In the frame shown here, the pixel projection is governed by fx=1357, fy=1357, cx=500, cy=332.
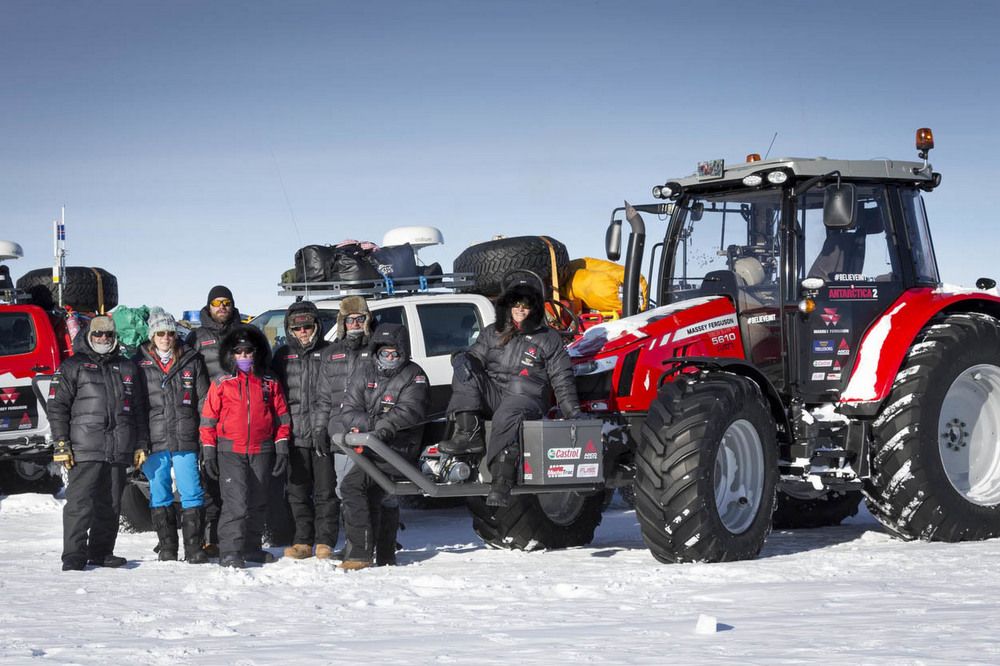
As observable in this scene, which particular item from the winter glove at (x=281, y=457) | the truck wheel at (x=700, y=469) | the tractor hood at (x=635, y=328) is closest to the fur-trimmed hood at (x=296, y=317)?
the winter glove at (x=281, y=457)

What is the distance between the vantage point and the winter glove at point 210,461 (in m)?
8.66

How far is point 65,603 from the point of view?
7.07 metres

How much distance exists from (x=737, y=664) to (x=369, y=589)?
2760 mm

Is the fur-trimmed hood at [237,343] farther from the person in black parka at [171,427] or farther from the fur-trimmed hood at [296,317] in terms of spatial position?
the fur-trimmed hood at [296,317]

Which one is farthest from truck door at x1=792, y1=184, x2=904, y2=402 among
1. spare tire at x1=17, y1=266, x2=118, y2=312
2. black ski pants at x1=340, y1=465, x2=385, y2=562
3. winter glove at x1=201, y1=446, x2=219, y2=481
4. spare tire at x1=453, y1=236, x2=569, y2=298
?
spare tire at x1=17, y1=266, x2=118, y2=312

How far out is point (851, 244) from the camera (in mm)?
9195

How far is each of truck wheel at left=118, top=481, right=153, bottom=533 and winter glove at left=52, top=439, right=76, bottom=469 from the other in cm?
190

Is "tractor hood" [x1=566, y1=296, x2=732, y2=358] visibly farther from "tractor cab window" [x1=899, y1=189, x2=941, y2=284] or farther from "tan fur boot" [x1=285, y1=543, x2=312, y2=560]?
"tan fur boot" [x1=285, y1=543, x2=312, y2=560]

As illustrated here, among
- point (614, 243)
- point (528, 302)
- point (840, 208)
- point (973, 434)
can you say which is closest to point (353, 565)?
point (528, 302)

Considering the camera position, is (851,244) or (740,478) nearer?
(740,478)

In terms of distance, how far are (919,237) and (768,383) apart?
201 cm

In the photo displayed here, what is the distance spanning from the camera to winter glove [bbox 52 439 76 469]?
8.53 meters

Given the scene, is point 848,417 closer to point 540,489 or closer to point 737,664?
point 540,489

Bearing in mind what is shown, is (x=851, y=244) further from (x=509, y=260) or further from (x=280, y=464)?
(x=509, y=260)
